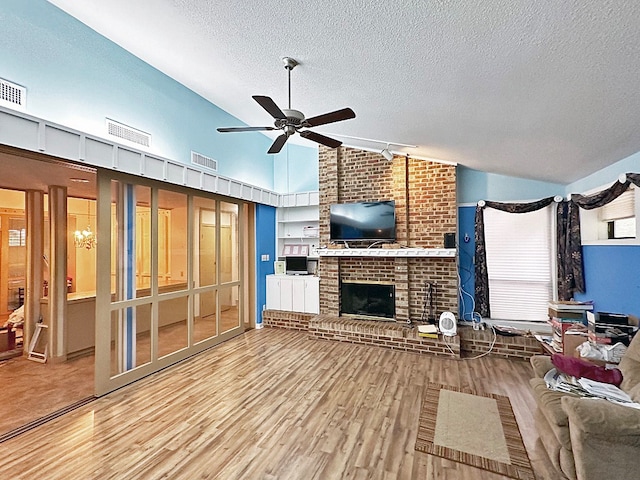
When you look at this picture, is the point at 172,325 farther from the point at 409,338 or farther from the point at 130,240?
the point at 409,338

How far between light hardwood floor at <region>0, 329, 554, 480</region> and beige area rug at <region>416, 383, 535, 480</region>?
0.09 meters

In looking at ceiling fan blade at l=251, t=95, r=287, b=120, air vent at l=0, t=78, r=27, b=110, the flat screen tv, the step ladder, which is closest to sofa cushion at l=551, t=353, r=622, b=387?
the flat screen tv

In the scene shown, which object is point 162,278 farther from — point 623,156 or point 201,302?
point 623,156

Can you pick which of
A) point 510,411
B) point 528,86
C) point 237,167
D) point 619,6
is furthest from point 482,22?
point 237,167

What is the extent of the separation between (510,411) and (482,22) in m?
3.18

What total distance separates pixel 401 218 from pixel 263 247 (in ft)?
8.75

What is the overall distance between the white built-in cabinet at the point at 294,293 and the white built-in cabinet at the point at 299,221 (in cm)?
57

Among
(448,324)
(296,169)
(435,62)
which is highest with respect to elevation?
(296,169)

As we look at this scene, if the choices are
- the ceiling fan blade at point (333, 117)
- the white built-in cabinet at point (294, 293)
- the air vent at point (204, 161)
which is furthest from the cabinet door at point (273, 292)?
the ceiling fan blade at point (333, 117)

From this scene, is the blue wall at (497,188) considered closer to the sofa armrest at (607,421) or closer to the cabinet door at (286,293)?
the cabinet door at (286,293)

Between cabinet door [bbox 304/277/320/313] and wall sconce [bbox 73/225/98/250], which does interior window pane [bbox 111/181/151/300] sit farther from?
wall sconce [bbox 73/225/98/250]

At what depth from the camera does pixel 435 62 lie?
2.10 meters

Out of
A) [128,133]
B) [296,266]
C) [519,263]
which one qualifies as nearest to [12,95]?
[128,133]

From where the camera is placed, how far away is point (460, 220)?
5.22m
